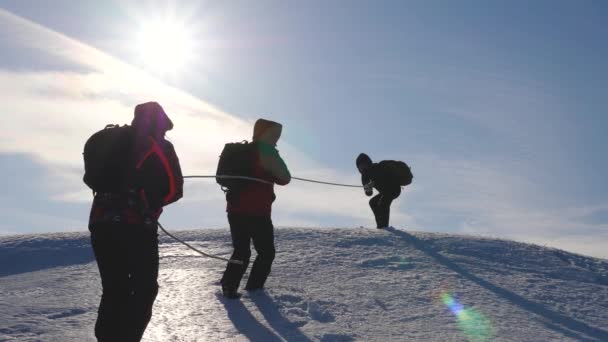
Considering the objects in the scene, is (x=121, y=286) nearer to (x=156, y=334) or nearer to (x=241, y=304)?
(x=156, y=334)

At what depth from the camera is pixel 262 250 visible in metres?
6.14

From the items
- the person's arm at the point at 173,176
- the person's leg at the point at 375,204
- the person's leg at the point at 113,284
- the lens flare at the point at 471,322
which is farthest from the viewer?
the person's leg at the point at 375,204

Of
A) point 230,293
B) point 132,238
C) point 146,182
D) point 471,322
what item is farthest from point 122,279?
point 471,322

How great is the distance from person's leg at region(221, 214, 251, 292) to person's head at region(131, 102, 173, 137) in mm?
2040

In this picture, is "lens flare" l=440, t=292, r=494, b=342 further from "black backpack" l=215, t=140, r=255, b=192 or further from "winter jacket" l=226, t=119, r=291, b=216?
"black backpack" l=215, t=140, r=255, b=192

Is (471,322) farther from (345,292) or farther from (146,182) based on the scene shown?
(146,182)

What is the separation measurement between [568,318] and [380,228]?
14.8 feet

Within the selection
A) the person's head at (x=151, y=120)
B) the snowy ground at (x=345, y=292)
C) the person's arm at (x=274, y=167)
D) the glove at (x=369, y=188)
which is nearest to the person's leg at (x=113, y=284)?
the person's head at (x=151, y=120)

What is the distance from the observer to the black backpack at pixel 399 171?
1039 centimetres

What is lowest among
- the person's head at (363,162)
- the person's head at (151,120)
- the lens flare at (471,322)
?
the lens flare at (471,322)

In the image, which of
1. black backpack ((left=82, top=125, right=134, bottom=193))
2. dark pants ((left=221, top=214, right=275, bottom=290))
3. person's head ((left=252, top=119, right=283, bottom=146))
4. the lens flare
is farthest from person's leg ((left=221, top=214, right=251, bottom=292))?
black backpack ((left=82, top=125, right=134, bottom=193))

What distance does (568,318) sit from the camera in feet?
19.5

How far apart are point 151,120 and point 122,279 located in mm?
1064

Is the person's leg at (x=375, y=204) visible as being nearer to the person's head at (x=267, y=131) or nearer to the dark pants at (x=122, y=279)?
the person's head at (x=267, y=131)
